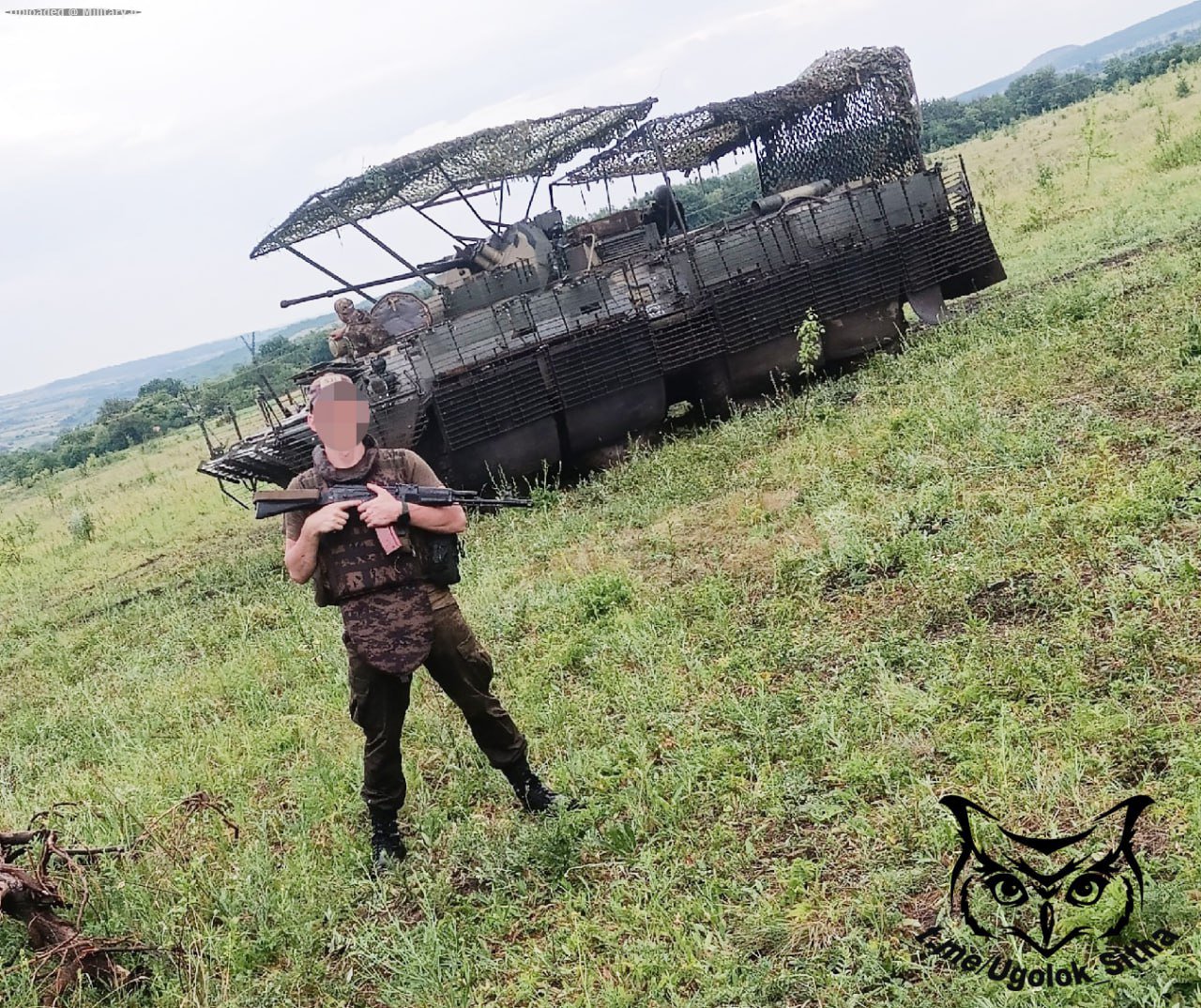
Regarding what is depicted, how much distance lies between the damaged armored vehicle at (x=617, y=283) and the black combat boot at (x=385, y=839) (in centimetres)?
518

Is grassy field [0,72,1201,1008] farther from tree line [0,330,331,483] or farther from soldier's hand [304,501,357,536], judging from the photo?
tree line [0,330,331,483]

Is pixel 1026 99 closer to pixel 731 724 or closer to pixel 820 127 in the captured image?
pixel 820 127

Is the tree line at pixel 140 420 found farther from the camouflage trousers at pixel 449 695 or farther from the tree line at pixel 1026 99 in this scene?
the camouflage trousers at pixel 449 695

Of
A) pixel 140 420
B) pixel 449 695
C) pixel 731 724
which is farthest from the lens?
pixel 140 420

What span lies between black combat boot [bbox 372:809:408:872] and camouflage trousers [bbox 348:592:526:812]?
0.04 metres

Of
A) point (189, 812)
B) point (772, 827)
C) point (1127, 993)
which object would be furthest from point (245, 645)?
point (1127, 993)

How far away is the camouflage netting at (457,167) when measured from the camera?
1136cm

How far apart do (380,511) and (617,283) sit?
6.88m

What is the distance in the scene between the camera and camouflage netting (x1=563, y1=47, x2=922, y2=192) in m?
12.7

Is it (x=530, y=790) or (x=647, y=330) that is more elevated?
(x=647, y=330)

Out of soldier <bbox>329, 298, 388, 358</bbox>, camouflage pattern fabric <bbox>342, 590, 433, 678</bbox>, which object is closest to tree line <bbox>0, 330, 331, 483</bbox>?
soldier <bbox>329, 298, 388, 358</bbox>

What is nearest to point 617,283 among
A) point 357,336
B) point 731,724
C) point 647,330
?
point 647,330

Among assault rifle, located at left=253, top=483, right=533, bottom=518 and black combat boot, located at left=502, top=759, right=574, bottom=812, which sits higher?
assault rifle, located at left=253, top=483, right=533, bottom=518

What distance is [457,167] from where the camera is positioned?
11.7 meters
